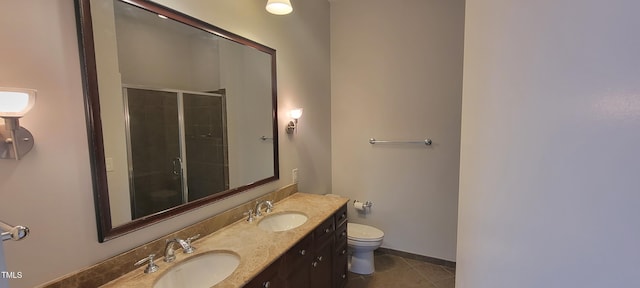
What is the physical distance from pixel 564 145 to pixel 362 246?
2291 millimetres

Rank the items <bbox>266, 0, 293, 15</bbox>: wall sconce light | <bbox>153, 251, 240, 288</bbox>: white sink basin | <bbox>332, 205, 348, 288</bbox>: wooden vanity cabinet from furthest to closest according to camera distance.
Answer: <bbox>332, 205, 348, 288</bbox>: wooden vanity cabinet → <bbox>266, 0, 293, 15</bbox>: wall sconce light → <bbox>153, 251, 240, 288</bbox>: white sink basin

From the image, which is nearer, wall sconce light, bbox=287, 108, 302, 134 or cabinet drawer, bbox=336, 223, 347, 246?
cabinet drawer, bbox=336, 223, 347, 246

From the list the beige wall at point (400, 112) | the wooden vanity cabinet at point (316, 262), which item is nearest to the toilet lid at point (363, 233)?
the wooden vanity cabinet at point (316, 262)

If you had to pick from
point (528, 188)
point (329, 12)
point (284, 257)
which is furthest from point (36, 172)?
point (329, 12)

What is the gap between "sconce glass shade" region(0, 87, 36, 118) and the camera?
841 millimetres

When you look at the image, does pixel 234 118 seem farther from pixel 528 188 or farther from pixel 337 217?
pixel 528 188

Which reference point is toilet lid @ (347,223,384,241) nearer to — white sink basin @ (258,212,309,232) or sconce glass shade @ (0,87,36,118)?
white sink basin @ (258,212,309,232)

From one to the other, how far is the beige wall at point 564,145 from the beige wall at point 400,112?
2026mm

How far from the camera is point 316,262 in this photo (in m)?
1.83

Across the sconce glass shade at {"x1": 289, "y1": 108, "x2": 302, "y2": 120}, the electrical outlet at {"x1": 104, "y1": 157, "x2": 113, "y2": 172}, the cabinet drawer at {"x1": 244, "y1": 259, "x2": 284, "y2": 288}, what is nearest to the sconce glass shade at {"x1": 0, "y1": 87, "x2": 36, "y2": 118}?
the electrical outlet at {"x1": 104, "y1": 157, "x2": 113, "y2": 172}

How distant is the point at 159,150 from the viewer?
146 cm

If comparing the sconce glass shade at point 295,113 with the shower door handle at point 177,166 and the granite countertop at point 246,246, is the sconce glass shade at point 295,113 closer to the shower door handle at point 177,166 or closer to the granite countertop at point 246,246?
the granite countertop at point 246,246

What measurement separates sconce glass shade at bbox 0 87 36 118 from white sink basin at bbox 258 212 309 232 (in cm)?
135

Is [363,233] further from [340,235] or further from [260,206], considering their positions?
[260,206]
